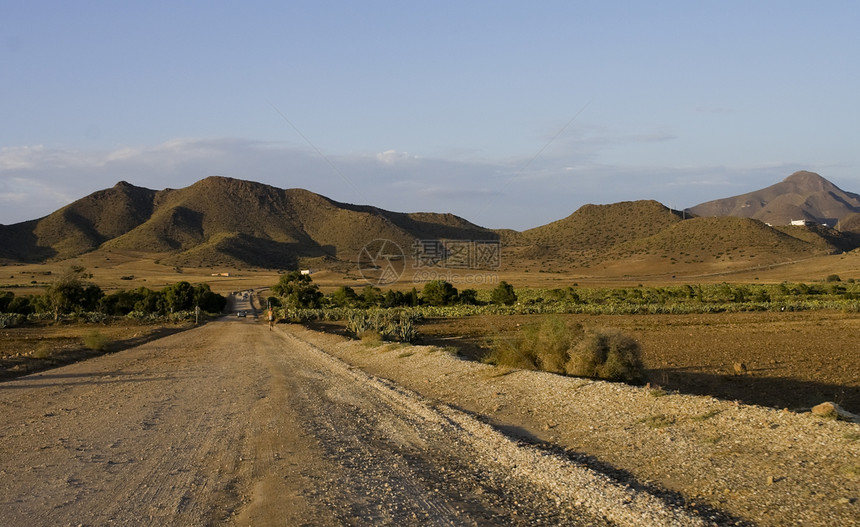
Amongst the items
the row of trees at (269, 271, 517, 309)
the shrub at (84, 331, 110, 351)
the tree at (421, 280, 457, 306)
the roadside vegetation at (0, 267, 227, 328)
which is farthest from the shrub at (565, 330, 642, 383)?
the tree at (421, 280, 457, 306)

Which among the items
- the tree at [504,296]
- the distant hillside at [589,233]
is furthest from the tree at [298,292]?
the distant hillside at [589,233]

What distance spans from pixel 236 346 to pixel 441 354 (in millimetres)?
12656

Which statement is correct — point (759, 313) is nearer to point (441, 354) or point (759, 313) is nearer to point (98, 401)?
point (441, 354)

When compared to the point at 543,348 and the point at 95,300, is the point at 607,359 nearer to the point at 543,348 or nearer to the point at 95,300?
the point at 543,348

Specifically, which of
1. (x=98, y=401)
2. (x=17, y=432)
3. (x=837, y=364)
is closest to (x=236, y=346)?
(x=98, y=401)

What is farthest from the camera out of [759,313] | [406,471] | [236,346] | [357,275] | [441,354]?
[357,275]

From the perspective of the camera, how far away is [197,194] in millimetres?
171625

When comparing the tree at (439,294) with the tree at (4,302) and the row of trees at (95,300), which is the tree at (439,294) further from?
the tree at (4,302)

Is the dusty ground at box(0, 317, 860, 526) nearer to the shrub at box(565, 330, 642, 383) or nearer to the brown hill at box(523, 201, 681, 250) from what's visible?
the shrub at box(565, 330, 642, 383)

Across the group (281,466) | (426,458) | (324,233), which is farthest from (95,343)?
(324,233)

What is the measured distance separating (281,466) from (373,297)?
202 feet

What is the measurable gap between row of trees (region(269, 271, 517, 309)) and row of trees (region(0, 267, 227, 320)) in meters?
8.52

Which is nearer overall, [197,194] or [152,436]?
[152,436]

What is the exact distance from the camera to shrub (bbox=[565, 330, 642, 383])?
48.7 feet
